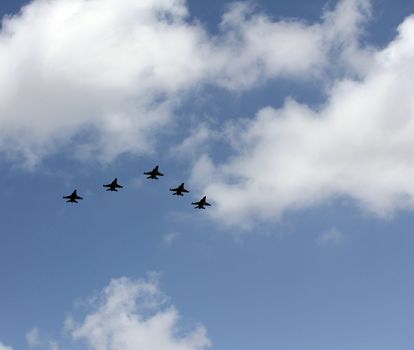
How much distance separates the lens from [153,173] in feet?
567

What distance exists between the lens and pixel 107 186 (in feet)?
578

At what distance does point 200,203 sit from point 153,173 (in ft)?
53.6

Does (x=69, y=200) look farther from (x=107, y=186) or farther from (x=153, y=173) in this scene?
(x=153, y=173)

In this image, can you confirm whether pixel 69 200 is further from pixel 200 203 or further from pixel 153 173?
pixel 200 203

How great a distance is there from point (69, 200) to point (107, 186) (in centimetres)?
1277

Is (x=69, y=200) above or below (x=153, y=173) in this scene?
below

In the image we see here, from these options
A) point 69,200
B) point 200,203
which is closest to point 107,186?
point 69,200

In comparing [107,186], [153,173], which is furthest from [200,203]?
[107,186]

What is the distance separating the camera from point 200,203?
568ft

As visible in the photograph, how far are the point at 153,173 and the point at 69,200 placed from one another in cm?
2770

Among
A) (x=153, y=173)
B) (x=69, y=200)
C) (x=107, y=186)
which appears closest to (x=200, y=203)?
(x=153, y=173)

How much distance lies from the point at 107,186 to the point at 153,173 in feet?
49.1

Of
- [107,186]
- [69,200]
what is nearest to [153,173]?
[107,186]
